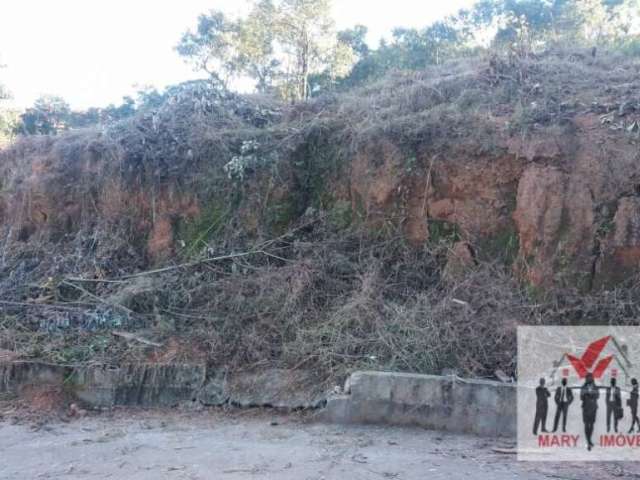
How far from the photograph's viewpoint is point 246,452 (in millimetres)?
5270

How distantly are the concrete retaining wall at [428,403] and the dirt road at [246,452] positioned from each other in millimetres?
166

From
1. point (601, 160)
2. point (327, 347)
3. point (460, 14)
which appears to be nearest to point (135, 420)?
point (327, 347)

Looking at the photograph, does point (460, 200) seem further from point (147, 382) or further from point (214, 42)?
point (214, 42)

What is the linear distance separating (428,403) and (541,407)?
115 cm

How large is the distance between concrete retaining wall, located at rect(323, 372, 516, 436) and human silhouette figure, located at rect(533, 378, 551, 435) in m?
0.23

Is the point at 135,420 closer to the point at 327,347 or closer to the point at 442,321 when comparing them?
the point at 327,347

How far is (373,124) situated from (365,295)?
3.13 meters

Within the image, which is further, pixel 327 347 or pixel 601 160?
pixel 601 160

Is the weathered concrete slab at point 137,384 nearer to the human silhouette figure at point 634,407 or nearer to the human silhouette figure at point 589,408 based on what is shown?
the human silhouette figure at point 589,408

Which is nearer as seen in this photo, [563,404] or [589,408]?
[589,408]

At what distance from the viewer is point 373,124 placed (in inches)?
365

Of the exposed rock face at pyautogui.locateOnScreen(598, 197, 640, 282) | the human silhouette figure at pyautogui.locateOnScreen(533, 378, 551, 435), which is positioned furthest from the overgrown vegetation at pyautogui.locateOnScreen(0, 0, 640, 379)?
the human silhouette figure at pyautogui.locateOnScreen(533, 378, 551, 435)

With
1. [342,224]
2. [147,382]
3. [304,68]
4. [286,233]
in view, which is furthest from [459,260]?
[304,68]

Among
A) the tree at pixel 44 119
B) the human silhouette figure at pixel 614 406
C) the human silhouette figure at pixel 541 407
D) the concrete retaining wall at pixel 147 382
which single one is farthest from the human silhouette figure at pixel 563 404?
the tree at pixel 44 119
